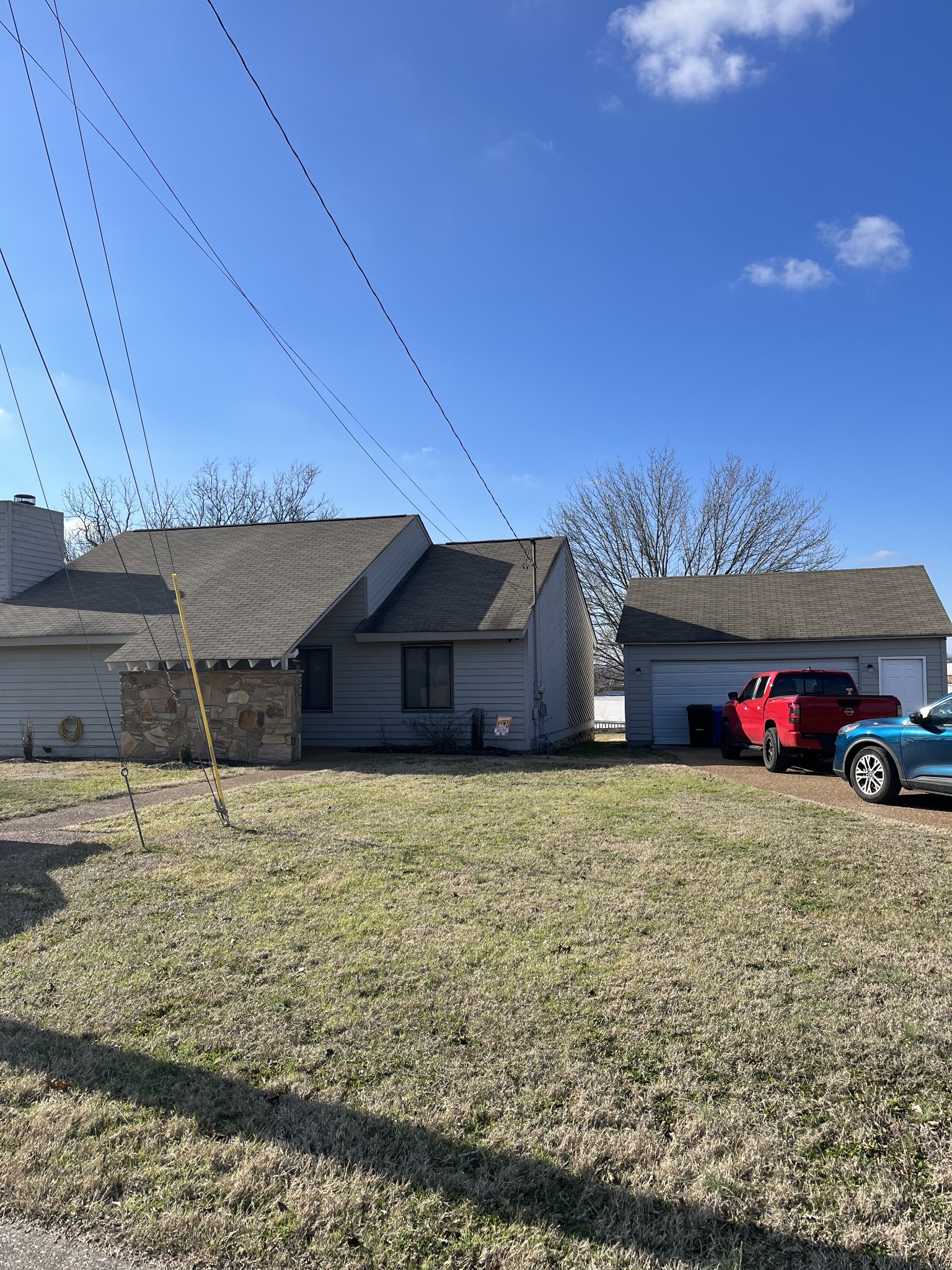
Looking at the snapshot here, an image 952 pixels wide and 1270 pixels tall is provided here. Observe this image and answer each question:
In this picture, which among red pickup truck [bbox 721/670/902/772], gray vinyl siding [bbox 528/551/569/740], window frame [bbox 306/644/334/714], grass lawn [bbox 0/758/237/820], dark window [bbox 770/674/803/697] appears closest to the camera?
grass lawn [bbox 0/758/237/820]

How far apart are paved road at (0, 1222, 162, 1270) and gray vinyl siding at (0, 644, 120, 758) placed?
15.8m

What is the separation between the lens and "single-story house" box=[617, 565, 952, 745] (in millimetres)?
19562

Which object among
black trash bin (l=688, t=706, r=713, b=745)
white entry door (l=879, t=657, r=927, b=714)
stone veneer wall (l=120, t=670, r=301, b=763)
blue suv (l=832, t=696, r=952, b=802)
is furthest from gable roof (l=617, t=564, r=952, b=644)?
blue suv (l=832, t=696, r=952, b=802)

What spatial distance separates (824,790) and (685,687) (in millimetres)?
9208

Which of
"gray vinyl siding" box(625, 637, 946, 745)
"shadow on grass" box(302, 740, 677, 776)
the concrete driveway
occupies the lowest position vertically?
the concrete driveway

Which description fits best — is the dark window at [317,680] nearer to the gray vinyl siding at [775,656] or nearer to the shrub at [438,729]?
the shrub at [438,729]

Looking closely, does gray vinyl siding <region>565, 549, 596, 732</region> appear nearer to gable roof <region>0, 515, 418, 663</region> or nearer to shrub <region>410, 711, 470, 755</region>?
gable roof <region>0, 515, 418, 663</region>

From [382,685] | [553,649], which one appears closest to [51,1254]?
[382,685]

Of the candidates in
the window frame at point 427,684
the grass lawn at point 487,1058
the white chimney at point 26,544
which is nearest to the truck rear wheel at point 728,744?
the window frame at point 427,684

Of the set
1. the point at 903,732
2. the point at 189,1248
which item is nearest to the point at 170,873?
the point at 189,1248

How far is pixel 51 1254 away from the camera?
2580mm

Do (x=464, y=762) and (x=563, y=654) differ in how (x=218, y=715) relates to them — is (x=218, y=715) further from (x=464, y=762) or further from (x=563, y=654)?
(x=563, y=654)

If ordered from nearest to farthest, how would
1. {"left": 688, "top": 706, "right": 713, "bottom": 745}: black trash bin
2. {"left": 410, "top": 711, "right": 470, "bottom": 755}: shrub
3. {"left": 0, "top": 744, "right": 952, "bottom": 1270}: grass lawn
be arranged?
{"left": 0, "top": 744, "right": 952, "bottom": 1270}: grass lawn
{"left": 410, "top": 711, "right": 470, "bottom": 755}: shrub
{"left": 688, "top": 706, "right": 713, "bottom": 745}: black trash bin

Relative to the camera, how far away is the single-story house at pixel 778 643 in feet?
64.2
